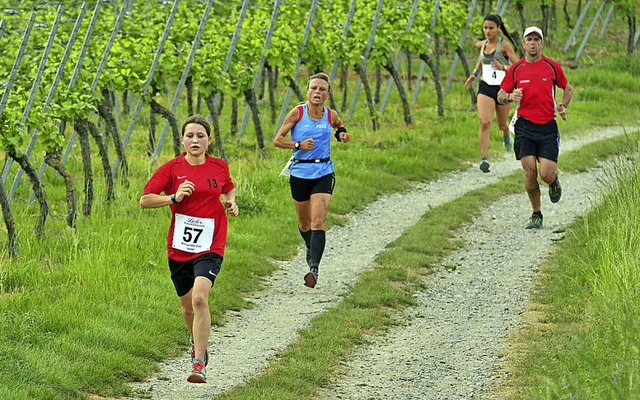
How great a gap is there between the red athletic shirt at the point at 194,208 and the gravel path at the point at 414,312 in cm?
97

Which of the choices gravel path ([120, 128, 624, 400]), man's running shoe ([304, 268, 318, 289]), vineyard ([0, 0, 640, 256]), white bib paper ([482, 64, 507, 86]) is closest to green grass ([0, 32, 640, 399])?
gravel path ([120, 128, 624, 400])

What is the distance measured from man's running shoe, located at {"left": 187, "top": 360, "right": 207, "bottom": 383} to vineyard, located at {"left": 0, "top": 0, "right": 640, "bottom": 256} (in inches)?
187

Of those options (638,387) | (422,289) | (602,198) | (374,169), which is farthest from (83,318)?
(374,169)

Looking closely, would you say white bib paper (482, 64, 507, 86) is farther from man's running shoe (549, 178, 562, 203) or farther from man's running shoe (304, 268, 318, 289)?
man's running shoe (304, 268, 318, 289)

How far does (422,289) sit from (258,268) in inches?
66.0

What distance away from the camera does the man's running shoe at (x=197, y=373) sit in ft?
27.4

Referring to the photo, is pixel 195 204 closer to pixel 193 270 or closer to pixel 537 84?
pixel 193 270

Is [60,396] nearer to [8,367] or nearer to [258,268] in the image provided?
[8,367]

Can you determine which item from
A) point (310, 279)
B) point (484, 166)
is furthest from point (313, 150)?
point (484, 166)

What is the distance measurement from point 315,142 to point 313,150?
0.09m

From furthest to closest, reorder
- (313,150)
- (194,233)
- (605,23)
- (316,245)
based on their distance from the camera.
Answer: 1. (605,23)
2. (316,245)
3. (313,150)
4. (194,233)

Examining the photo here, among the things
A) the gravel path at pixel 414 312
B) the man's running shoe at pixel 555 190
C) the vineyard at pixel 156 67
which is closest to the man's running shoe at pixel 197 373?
the gravel path at pixel 414 312

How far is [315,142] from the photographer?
1164cm

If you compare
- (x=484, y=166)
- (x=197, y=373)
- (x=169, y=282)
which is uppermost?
(x=484, y=166)
